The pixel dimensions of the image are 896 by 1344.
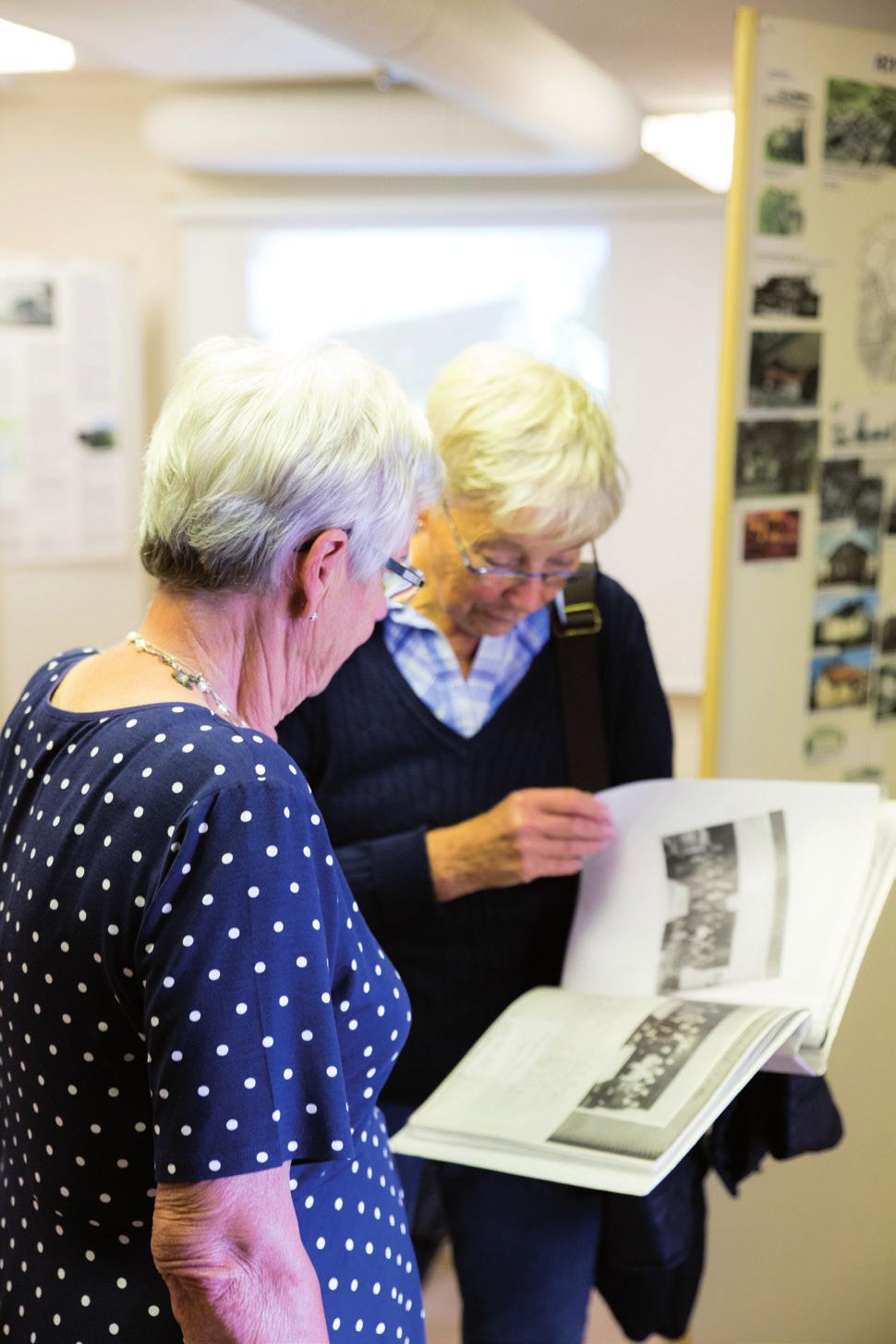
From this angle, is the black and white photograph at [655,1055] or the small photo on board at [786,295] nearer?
the black and white photograph at [655,1055]

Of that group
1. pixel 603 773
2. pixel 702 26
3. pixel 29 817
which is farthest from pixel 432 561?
pixel 702 26

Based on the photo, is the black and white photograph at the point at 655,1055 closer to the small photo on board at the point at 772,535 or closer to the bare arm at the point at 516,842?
the bare arm at the point at 516,842

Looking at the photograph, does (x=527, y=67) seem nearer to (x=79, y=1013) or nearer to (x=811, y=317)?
(x=811, y=317)

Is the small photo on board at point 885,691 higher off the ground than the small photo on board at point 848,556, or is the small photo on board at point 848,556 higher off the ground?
the small photo on board at point 848,556

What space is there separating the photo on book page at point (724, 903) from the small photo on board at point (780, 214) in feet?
2.72

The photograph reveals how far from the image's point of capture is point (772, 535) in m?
1.79

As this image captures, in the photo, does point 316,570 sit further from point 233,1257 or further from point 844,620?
point 844,620

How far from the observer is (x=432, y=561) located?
1383 mm

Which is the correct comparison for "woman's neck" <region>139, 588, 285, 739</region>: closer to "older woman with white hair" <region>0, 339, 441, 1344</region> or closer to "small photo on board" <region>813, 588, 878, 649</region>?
"older woman with white hair" <region>0, 339, 441, 1344</region>

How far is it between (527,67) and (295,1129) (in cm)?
200

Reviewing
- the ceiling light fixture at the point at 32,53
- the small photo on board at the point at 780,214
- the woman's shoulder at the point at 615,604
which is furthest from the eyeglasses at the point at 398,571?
the ceiling light fixture at the point at 32,53

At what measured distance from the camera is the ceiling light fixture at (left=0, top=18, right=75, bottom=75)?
9.83 ft

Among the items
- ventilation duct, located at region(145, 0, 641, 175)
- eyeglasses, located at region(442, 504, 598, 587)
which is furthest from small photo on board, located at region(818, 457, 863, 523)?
ventilation duct, located at region(145, 0, 641, 175)

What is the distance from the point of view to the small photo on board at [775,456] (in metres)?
1.74
